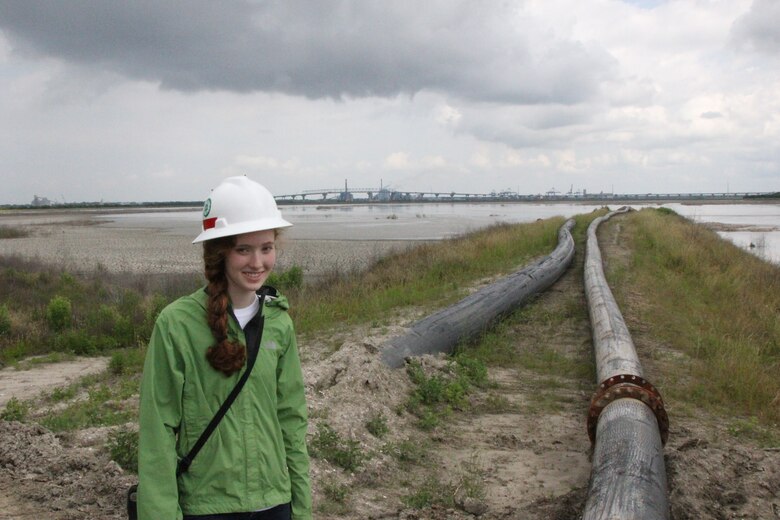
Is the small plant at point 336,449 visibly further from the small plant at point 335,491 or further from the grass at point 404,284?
the grass at point 404,284

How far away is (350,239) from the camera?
3116 cm

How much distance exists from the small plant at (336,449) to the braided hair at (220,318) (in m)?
2.31

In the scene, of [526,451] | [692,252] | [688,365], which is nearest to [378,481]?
[526,451]

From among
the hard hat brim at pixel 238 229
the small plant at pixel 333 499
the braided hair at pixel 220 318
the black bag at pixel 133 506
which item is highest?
the hard hat brim at pixel 238 229

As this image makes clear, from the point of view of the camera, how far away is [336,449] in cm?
441

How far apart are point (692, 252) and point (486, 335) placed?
356 inches

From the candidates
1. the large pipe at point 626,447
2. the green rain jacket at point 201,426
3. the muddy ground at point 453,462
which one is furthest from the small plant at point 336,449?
the green rain jacket at point 201,426

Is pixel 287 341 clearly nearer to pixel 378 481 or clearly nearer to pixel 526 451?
pixel 378 481

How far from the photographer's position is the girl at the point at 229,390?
2.11 m

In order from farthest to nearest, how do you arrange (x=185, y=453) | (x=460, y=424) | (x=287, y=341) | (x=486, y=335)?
(x=486, y=335) < (x=460, y=424) < (x=287, y=341) < (x=185, y=453)

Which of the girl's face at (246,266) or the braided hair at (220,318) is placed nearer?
the braided hair at (220,318)

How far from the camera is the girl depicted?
82.9 inches

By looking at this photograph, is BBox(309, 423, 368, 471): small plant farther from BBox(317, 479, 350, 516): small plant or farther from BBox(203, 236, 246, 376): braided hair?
BBox(203, 236, 246, 376): braided hair

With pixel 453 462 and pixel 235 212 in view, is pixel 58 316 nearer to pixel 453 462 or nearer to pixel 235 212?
pixel 453 462
